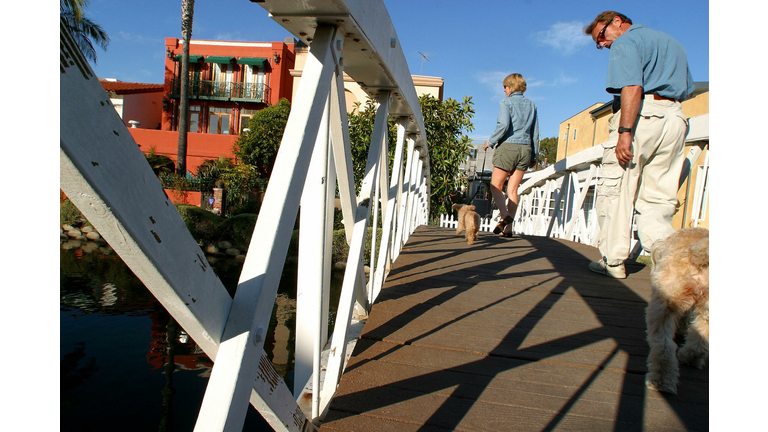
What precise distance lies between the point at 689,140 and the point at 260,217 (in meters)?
5.17

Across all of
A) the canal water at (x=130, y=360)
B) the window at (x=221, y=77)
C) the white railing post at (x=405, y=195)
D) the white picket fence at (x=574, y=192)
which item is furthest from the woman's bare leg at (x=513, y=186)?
the window at (x=221, y=77)

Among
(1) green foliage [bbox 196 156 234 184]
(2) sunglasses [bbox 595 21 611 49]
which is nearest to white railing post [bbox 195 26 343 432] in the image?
(2) sunglasses [bbox 595 21 611 49]

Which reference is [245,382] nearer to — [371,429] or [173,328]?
[371,429]

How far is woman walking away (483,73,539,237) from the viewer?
5.75 m

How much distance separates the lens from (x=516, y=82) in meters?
5.99

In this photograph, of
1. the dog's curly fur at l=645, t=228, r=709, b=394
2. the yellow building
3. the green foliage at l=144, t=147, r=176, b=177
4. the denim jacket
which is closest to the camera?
the dog's curly fur at l=645, t=228, r=709, b=394

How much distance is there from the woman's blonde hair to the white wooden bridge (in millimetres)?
4132

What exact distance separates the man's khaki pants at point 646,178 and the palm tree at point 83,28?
15.7 metres

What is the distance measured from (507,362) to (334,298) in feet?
27.5

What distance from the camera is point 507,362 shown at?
199 cm

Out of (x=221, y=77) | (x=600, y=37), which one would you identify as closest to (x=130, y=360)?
(x=600, y=37)

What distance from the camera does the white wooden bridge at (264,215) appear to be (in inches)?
24.1

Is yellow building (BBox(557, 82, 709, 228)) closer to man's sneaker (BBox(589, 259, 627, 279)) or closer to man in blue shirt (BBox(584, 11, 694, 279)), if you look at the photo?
man in blue shirt (BBox(584, 11, 694, 279))

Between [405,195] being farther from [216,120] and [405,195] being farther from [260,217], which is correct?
[216,120]
